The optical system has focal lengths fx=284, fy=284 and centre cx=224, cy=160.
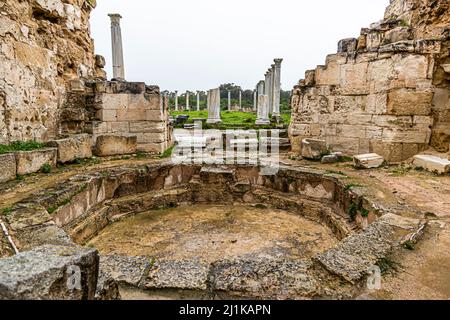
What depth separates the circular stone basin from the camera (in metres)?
4.15

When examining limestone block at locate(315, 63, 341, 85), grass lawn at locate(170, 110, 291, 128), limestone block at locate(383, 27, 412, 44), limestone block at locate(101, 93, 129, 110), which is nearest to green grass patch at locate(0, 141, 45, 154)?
limestone block at locate(101, 93, 129, 110)

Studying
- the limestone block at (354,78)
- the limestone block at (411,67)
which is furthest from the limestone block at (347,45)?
the limestone block at (411,67)

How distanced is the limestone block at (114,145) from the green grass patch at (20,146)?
53.2 inches

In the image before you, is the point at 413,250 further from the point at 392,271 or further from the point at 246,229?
the point at 246,229

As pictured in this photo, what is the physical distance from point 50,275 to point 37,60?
233 inches

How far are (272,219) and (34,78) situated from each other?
5.58 metres

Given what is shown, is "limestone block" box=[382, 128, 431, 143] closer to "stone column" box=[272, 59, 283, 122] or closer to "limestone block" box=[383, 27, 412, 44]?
"limestone block" box=[383, 27, 412, 44]

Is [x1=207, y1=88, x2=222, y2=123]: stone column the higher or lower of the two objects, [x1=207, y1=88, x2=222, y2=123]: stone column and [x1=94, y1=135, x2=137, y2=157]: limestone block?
the higher

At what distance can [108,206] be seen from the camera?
5.40 metres

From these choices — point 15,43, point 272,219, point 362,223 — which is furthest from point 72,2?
point 362,223

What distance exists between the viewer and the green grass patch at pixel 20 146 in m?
4.86

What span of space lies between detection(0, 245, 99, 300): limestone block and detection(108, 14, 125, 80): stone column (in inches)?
397

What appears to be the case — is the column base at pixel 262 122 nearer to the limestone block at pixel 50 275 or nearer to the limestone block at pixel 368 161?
the limestone block at pixel 368 161

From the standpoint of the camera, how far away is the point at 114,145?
7.02m
